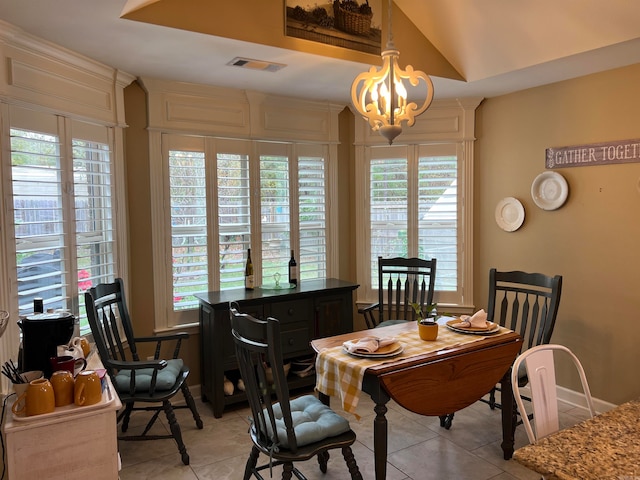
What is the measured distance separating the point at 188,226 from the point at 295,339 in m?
1.15

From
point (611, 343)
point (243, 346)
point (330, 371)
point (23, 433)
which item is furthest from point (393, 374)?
point (611, 343)

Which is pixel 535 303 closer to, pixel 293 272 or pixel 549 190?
pixel 549 190

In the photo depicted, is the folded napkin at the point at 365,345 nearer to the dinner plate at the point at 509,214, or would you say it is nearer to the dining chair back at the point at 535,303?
the dining chair back at the point at 535,303

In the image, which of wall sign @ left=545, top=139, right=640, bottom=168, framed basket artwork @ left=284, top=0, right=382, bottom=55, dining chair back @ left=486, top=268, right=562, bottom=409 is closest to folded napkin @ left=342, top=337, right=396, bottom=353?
dining chair back @ left=486, top=268, right=562, bottom=409

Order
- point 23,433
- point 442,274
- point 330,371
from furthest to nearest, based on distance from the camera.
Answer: point 442,274 < point 330,371 < point 23,433

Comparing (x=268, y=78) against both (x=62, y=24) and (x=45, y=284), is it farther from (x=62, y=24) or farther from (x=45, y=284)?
(x=45, y=284)

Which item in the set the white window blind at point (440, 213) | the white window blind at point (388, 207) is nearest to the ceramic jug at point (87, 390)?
the white window blind at point (388, 207)

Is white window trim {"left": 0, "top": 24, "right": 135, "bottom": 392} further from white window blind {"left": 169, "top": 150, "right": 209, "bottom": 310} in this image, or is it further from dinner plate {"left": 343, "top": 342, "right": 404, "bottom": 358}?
dinner plate {"left": 343, "top": 342, "right": 404, "bottom": 358}

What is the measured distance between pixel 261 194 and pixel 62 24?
1.78 meters

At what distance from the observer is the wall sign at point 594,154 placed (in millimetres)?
2988

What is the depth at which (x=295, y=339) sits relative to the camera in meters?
3.49

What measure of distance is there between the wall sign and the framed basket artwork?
150 cm

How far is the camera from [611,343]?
3.14 m

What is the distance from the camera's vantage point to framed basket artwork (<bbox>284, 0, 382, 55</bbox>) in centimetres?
272
